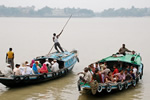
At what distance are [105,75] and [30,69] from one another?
4.46 metres

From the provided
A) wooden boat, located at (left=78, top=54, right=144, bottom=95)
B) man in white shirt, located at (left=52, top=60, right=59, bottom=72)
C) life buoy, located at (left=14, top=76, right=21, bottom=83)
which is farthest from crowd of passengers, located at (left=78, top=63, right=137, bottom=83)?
life buoy, located at (left=14, top=76, right=21, bottom=83)

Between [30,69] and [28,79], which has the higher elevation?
[30,69]

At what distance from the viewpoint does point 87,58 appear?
32.3m

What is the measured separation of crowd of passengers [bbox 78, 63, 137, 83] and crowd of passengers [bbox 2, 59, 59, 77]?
2.98 metres

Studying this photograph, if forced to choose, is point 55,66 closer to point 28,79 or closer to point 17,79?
point 28,79

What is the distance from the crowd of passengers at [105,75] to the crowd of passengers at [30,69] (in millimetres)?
2977

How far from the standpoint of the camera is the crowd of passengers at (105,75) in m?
16.3

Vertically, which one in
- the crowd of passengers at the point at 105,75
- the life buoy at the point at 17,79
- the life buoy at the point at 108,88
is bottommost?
the life buoy at the point at 108,88

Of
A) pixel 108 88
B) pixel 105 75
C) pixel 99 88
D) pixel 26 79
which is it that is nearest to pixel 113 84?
pixel 108 88

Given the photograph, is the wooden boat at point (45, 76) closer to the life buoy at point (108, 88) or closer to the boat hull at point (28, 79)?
the boat hull at point (28, 79)

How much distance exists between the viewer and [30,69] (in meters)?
18.8

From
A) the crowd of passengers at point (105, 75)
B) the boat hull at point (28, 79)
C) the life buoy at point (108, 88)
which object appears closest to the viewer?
the crowd of passengers at point (105, 75)

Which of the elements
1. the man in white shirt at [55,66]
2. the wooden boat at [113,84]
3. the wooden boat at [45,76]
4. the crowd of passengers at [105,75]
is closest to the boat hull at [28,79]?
the wooden boat at [45,76]

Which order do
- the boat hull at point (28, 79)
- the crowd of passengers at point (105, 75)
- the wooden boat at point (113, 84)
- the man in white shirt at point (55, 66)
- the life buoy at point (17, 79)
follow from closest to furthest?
the wooden boat at point (113, 84), the crowd of passengers at point (105, 75), the boat hull at point (28, 79), the life buoy at point (17, 79), the man in white shirt at point (55, 66)
